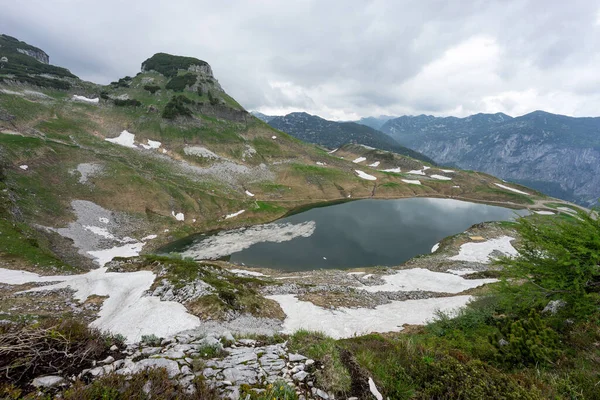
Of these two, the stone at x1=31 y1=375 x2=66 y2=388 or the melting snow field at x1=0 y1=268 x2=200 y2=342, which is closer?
the stone at x1=31 y1=375 x2=66 y2=388

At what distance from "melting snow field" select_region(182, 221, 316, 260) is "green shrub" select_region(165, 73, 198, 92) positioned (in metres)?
106

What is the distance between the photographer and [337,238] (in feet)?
200

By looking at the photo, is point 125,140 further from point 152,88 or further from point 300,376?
point 300,376

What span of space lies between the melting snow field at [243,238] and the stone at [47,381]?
147ft

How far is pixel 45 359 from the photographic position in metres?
4.62

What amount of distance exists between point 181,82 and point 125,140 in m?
57.3

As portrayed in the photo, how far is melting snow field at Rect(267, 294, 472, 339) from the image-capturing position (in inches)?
742

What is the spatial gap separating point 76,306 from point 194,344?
57.6 feet

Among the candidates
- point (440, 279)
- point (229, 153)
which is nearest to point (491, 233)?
point (440, 279)

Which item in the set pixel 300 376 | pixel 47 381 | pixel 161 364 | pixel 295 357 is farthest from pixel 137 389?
pixel 295 357

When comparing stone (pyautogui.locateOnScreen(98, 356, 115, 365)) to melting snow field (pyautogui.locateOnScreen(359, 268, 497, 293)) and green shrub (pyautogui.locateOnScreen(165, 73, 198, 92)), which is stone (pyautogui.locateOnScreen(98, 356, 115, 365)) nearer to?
Result: melting snow field (pyautogui.locateOnScreen(359, 268, 497, 293))

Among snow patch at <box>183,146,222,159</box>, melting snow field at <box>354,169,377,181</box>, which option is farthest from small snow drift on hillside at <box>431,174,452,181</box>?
snow patch at <box>183,146,222,159</box>

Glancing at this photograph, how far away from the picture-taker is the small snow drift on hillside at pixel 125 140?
9117 centimetres

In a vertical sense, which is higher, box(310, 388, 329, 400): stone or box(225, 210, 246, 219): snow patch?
box(310, 388, 329, 400): stone
